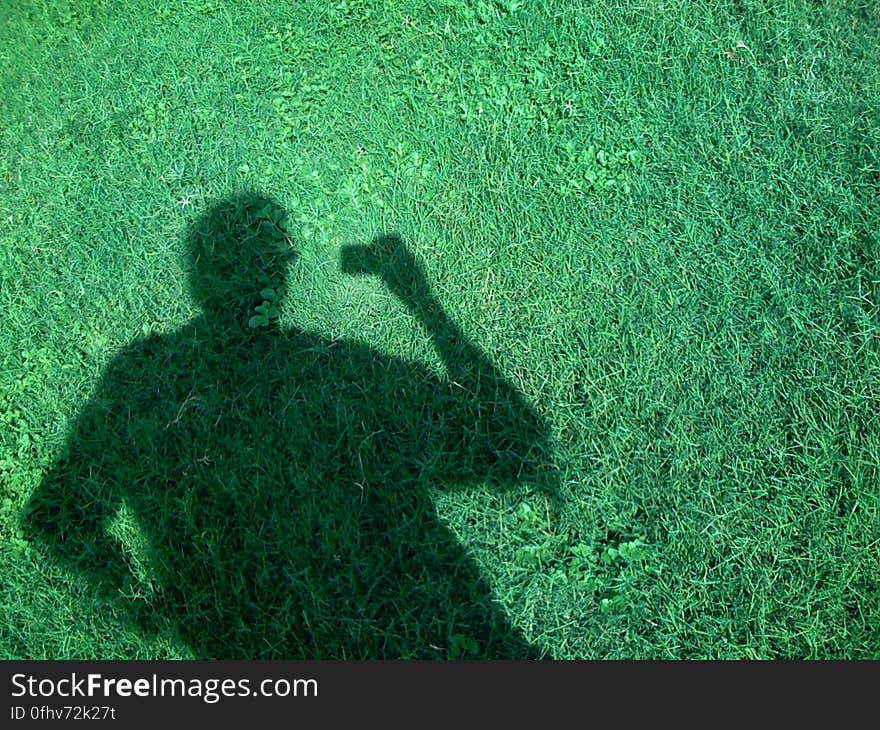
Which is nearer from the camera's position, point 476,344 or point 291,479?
point 291,479

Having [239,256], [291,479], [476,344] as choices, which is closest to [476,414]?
[476,344]

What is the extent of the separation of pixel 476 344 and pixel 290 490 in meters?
1.18

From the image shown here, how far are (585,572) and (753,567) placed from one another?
0.70 m

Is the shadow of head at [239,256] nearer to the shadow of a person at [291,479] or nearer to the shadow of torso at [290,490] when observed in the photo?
the shadow of a person at [291,479]

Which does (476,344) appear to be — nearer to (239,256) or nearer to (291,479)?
(291,479)

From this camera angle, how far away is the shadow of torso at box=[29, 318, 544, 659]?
2.93m

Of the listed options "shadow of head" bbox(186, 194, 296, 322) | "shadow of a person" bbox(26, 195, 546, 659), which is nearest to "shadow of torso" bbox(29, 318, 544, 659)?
"shadow of a person" bbox(26, 195, 546, 659)

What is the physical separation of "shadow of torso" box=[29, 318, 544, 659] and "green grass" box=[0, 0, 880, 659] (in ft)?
0.05

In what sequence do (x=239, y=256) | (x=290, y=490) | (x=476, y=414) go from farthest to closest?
(x=239, y=256)
(x=476, y=414)
(x=290, y=490)

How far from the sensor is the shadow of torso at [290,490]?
115 inches

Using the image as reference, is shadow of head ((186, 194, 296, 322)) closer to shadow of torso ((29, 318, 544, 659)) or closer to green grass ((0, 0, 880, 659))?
green grass ((0, 0, 880, 659))

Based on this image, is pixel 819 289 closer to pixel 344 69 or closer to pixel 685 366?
pixel 685 366

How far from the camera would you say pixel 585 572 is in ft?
9.59

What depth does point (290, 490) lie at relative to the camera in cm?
323
